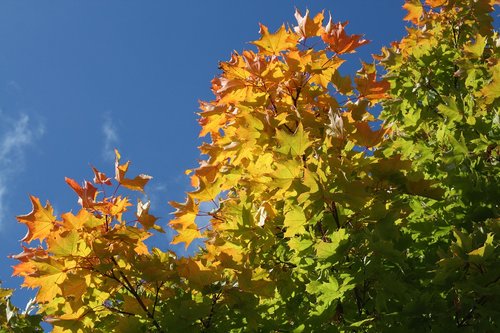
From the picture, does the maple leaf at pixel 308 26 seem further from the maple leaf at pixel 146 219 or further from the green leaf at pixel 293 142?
the maple leaf at pixel 146 219

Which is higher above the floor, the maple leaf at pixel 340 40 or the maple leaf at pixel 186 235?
the maple leaf at pixel 340 40

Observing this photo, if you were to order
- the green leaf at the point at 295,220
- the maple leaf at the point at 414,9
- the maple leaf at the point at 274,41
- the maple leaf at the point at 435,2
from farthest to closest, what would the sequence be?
the maple leaf at the point at 414,9 → the maple leaf at the point at 435,2 → the maple leaf at the point at 274,41 → the green leaf at the point at 295,220

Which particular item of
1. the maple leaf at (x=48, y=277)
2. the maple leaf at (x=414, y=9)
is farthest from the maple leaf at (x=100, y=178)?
the maple leaf at (x=414, y=9)

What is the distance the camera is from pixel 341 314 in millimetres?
2951

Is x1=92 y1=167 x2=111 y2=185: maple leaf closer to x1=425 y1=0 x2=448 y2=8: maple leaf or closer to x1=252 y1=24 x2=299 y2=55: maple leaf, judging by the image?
x1=252 y1=24 x2=299 y2=55: maple leaf

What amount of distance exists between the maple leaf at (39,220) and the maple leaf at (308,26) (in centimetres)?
201

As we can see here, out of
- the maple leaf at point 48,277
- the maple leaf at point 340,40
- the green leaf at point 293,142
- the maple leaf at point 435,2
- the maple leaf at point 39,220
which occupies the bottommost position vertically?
the maple leaf at point 48,277

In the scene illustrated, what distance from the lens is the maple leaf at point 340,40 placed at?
130 inches

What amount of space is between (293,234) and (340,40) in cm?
146

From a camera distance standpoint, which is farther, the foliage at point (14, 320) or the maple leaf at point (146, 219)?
the foliage at point (14, 320)

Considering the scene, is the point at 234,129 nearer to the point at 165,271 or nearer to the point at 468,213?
the point at 165,271

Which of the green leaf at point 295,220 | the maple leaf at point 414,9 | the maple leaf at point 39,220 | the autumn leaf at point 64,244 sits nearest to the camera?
the autumn leaf at point 64,244

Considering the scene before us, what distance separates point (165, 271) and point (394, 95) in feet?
12.6

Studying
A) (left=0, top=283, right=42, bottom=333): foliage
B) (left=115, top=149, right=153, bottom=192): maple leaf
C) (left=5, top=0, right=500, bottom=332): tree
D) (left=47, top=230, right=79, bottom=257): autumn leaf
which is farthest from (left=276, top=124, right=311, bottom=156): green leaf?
(left=0, top=283, right=42, bottom=333): foliage
